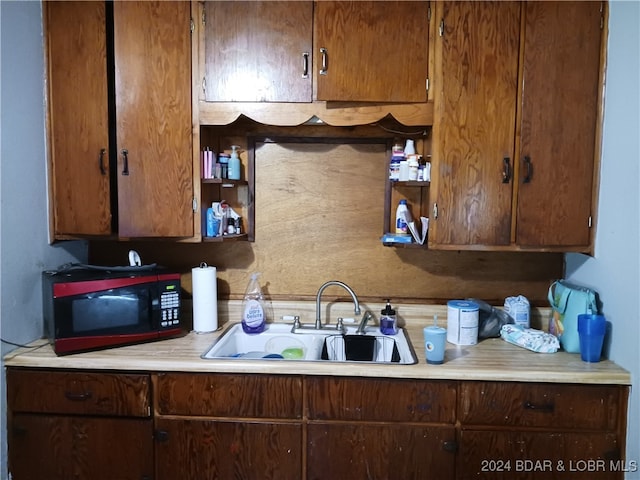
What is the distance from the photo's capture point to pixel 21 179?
5.70 ft

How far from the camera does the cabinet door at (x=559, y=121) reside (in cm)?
168

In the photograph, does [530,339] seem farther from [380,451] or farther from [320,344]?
[320,344]

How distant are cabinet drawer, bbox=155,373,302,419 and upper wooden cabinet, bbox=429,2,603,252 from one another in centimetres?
92

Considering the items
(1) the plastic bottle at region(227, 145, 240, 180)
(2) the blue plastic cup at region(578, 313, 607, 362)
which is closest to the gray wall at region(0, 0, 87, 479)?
(1) the plastic bottle at region(227, 145, 240, 180)

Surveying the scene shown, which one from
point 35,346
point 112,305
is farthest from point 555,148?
point 35,346

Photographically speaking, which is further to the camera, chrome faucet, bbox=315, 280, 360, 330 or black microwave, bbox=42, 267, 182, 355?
chrome faucet, bbox=315, 280, 360, 330

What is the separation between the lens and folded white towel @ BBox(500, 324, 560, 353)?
1.75 metres

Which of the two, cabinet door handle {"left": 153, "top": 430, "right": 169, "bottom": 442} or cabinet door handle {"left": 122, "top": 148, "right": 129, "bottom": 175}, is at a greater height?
cabinet door handle {"left": 122, "top": 148, "right": 129, "bottom": 175}

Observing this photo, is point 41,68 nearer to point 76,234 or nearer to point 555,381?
point 76,234

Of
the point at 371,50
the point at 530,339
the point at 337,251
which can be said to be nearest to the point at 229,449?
the point at 337,251

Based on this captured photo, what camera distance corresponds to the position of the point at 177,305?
6.10 ft

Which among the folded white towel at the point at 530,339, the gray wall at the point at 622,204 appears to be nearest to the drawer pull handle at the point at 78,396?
the folded white towel at the point at 530,339

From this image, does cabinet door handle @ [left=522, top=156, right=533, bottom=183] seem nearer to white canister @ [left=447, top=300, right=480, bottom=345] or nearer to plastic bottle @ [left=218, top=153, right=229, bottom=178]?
white canister @ [left=447, top=300, right=480, bottom=345]

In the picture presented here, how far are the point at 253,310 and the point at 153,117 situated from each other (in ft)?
3.09
